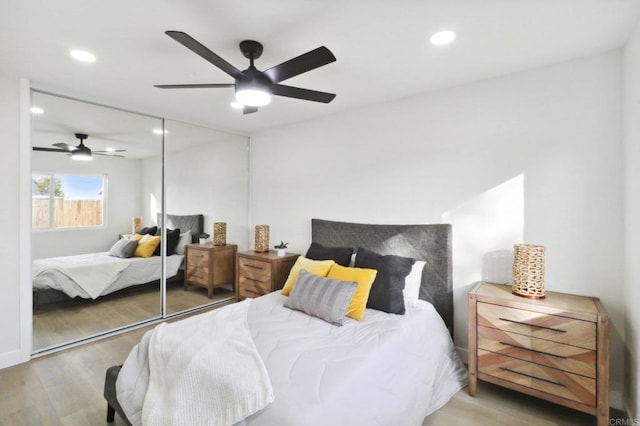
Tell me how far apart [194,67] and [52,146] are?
1704mm

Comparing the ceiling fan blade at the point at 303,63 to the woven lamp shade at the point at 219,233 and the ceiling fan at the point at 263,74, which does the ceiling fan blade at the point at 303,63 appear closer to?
the ceiling fan at the point at 263,74

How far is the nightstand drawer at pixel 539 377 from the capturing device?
6.34 ft

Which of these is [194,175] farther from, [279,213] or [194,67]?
[194,67]

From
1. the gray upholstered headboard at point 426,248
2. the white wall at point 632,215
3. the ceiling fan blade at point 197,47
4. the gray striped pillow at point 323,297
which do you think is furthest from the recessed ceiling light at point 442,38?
the gray striped pillow at point 323,297

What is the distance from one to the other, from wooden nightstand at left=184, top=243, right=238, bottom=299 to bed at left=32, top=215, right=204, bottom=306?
119 mm

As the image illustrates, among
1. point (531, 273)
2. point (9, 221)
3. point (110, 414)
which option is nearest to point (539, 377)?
point (531, 273)

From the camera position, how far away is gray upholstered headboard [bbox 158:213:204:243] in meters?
3.83

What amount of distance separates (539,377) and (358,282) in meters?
1.36

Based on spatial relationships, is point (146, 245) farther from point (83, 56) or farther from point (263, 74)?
point (263, 74)

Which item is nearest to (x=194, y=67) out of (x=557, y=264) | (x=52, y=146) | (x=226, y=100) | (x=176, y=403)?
(x=226, y=100)

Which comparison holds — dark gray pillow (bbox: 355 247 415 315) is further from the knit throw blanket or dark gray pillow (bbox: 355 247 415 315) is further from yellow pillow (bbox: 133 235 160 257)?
yellow pillow (bbox: 133 235 160 257)

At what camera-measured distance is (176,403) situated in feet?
4.73

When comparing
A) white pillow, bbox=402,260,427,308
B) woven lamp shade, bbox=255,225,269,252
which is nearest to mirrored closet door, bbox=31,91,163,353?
woven lamp shade, bbox=255,225,269,252

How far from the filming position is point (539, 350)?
6.80 ft
